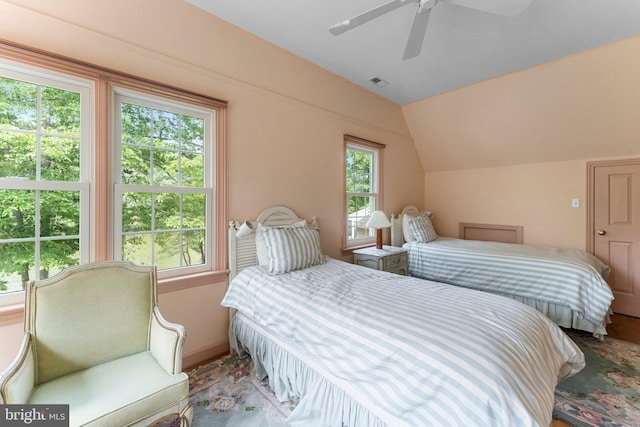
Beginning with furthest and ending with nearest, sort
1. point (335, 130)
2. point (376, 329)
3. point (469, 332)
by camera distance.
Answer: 1. point (335, 130)
2. point (376, 329)
3. point (469, 332)

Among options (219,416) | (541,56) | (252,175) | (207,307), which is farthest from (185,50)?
(541,56)

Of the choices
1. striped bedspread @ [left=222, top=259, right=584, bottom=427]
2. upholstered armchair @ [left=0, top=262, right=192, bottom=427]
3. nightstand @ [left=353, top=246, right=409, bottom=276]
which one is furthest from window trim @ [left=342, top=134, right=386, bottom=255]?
upholstered armchair @ [left=0, top=262, right=192, bottom=427]

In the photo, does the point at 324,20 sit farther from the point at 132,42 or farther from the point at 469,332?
the point at 469,332

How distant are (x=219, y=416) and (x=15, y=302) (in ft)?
4.51

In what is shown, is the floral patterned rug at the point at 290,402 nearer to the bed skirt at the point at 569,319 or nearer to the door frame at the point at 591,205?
the bed skirt at the point at 569,319

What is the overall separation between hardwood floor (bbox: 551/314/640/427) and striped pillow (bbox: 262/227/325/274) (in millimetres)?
3104

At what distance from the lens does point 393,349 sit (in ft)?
3.91

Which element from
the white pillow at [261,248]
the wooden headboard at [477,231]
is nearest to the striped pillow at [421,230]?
the wooden headboard at [477,231]

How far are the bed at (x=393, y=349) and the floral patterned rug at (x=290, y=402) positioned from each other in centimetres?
13

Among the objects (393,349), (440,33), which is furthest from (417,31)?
(393,349)

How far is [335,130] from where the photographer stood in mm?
3223

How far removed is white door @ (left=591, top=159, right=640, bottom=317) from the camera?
313 cm

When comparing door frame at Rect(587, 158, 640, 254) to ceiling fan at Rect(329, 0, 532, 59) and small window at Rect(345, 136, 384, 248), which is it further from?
ceiling fan at Rect(329, 0, 532, 59)

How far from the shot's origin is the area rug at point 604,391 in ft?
5.29
